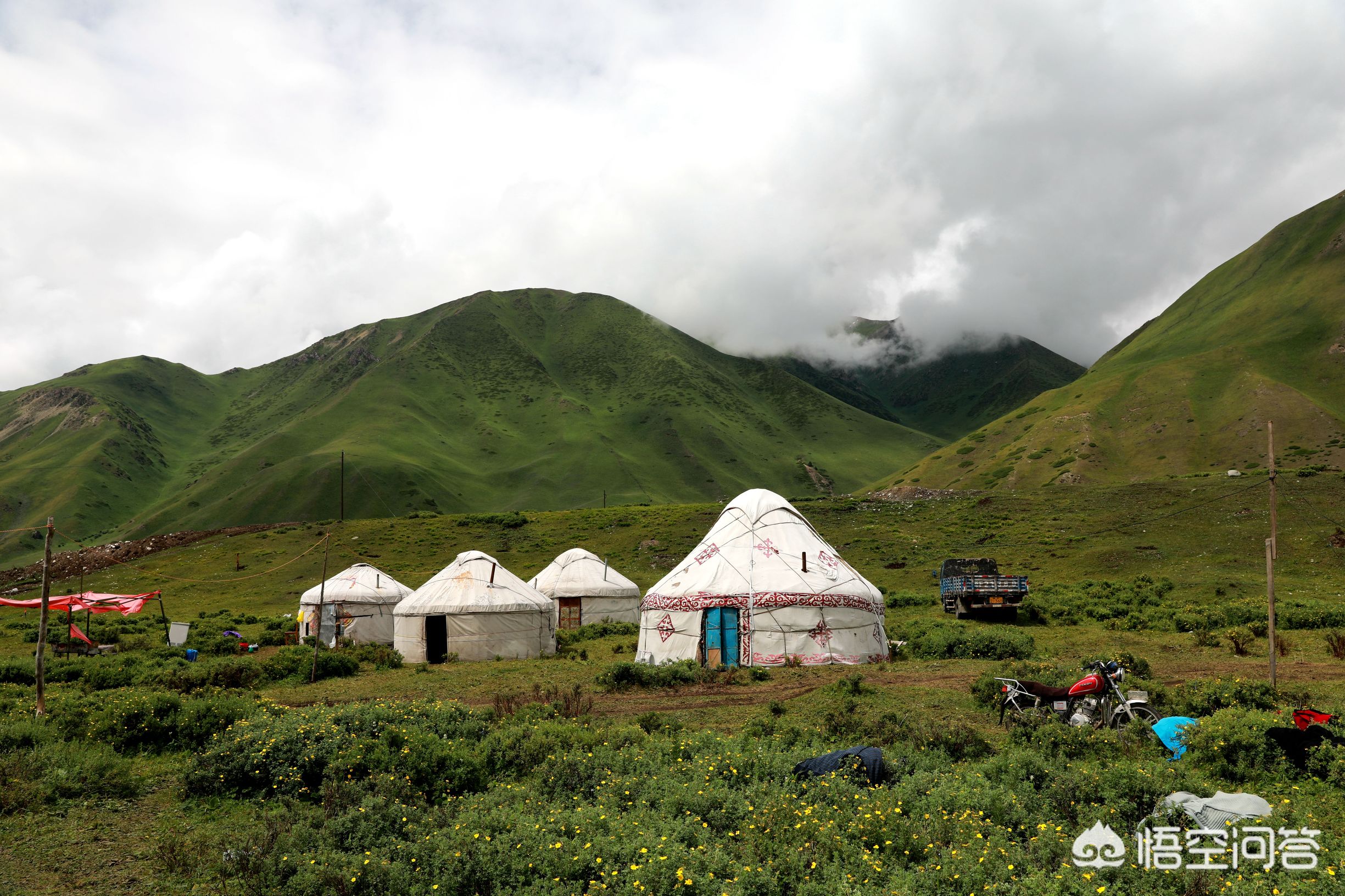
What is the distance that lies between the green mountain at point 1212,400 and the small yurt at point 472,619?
53.0 m

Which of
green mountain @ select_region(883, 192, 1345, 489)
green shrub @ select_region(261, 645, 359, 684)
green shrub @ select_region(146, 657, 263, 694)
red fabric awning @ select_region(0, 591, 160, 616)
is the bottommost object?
green shrub @ select_region(261, 645, 359, 684)

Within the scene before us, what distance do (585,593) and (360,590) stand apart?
30.0ft

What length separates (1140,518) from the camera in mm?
42531

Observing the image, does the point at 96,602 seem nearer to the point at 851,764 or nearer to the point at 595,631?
the point at 595,631

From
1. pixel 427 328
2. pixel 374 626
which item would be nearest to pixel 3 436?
pixel 427 328

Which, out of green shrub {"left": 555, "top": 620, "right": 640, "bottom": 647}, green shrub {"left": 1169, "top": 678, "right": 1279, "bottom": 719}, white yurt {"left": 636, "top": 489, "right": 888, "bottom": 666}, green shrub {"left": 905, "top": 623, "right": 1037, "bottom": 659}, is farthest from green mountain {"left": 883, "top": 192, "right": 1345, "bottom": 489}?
green shrub {"left": 1169, "top": 678, "right": 1279, "bottom": 719}

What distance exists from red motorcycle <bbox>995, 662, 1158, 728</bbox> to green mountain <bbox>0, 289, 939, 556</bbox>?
112475mm

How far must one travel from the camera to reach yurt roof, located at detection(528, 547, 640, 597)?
1362 inches

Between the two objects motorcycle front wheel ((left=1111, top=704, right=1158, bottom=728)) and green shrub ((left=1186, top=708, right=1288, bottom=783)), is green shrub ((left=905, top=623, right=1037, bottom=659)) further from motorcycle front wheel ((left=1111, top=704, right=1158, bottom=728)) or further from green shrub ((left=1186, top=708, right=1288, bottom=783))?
green shrub ((left=1186, top=708, right=1288, bottom=783))

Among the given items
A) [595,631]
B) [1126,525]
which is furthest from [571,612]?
[1126,525]

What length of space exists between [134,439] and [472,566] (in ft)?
540

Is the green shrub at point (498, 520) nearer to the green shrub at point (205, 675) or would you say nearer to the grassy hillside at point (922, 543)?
the grassy hillside at point (922, 543)

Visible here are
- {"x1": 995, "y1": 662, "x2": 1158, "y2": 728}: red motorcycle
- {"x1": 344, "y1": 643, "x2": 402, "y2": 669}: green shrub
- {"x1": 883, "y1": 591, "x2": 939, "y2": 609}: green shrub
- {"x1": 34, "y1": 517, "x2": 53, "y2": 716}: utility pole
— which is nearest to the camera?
{"x1": 995, "y1": 662, "x2": 1158, "y2": 728}: red motorcycle

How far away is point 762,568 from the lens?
71.4ft
